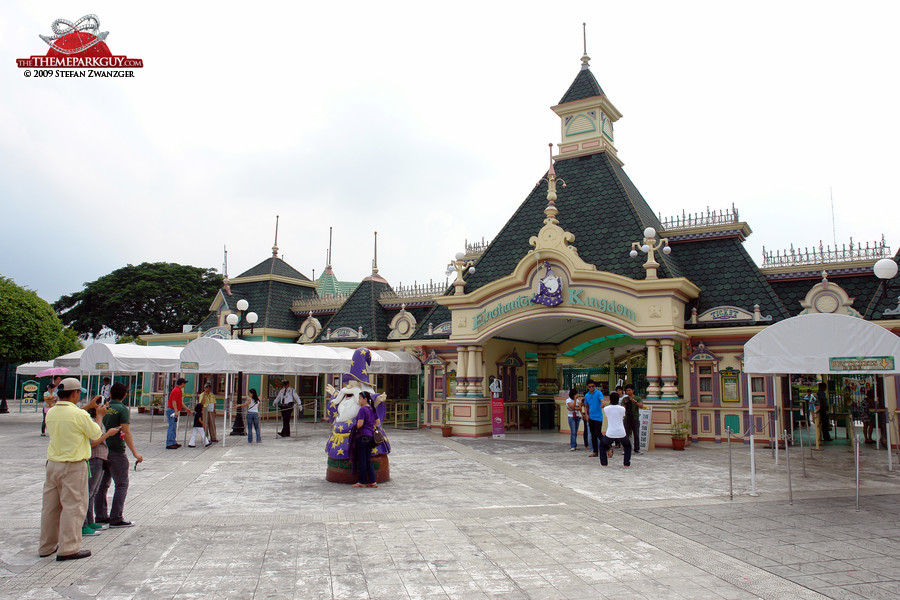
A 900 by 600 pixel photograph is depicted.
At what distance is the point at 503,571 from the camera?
5.97 meters

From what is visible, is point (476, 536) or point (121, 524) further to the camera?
point (121, 524)

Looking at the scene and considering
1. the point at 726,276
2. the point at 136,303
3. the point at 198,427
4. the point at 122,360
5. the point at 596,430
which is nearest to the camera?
the point at 596,430

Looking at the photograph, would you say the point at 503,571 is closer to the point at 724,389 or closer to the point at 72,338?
the point at 724,389

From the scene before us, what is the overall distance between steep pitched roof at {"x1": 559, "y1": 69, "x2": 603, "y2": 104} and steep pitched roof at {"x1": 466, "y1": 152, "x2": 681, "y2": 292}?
2.28 m

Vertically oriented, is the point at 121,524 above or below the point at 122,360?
below

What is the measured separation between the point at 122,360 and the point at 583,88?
17991mm

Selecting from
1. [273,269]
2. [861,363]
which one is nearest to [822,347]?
[861,363]

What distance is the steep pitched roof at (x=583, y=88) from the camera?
73.4ft

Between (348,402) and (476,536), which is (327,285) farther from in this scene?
(476,536)

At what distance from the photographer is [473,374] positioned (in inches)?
792

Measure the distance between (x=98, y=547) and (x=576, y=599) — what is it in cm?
506

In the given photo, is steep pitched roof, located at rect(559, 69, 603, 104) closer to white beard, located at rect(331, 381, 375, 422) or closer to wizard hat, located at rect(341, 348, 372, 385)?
wizard hat, located at rect(341, 348, 372, 385)

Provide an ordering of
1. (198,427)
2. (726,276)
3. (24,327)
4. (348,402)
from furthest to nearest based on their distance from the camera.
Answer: (24,327), (726,276), (198,427), (348,402)

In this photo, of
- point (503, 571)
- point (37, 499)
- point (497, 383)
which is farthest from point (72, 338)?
point (503, 571)
